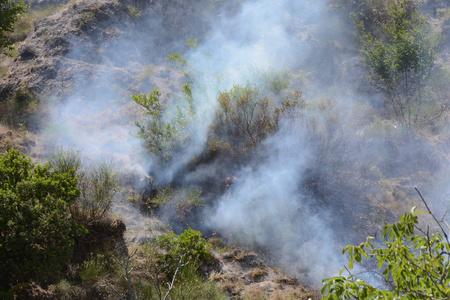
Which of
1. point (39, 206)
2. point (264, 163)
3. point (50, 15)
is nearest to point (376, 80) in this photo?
point (264, 163)

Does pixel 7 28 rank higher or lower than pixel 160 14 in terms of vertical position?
lower

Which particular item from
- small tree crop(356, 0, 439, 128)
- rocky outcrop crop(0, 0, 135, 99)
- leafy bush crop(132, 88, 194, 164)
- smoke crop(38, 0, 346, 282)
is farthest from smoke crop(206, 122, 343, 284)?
rocky outcrop crop(0, 0, 135, 99)

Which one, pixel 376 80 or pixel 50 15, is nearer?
pixel 376 80

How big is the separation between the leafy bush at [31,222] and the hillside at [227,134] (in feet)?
1.47

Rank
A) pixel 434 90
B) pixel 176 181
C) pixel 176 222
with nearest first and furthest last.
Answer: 1. pixel 176 222
2. pixel 176 181
3. pixel 434 90

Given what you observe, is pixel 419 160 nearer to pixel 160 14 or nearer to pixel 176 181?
pixel 176 181

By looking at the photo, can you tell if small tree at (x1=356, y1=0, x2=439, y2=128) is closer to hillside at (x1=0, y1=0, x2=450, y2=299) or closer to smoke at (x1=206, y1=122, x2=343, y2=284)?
hillside at (x1=0, y1=0, x2=450, y2=299)

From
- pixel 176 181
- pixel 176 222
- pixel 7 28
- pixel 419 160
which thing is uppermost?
pixel 7 28

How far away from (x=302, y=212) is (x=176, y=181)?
10.9 feet

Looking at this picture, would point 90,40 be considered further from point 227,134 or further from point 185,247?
point 185,247

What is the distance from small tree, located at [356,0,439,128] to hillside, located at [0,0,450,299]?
0.05 metres

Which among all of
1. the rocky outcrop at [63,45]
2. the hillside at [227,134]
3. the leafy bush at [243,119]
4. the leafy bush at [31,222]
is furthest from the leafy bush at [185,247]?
the rocky outcrop at [63,45]

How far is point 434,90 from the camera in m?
11.2

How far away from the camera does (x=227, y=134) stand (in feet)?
33.3
